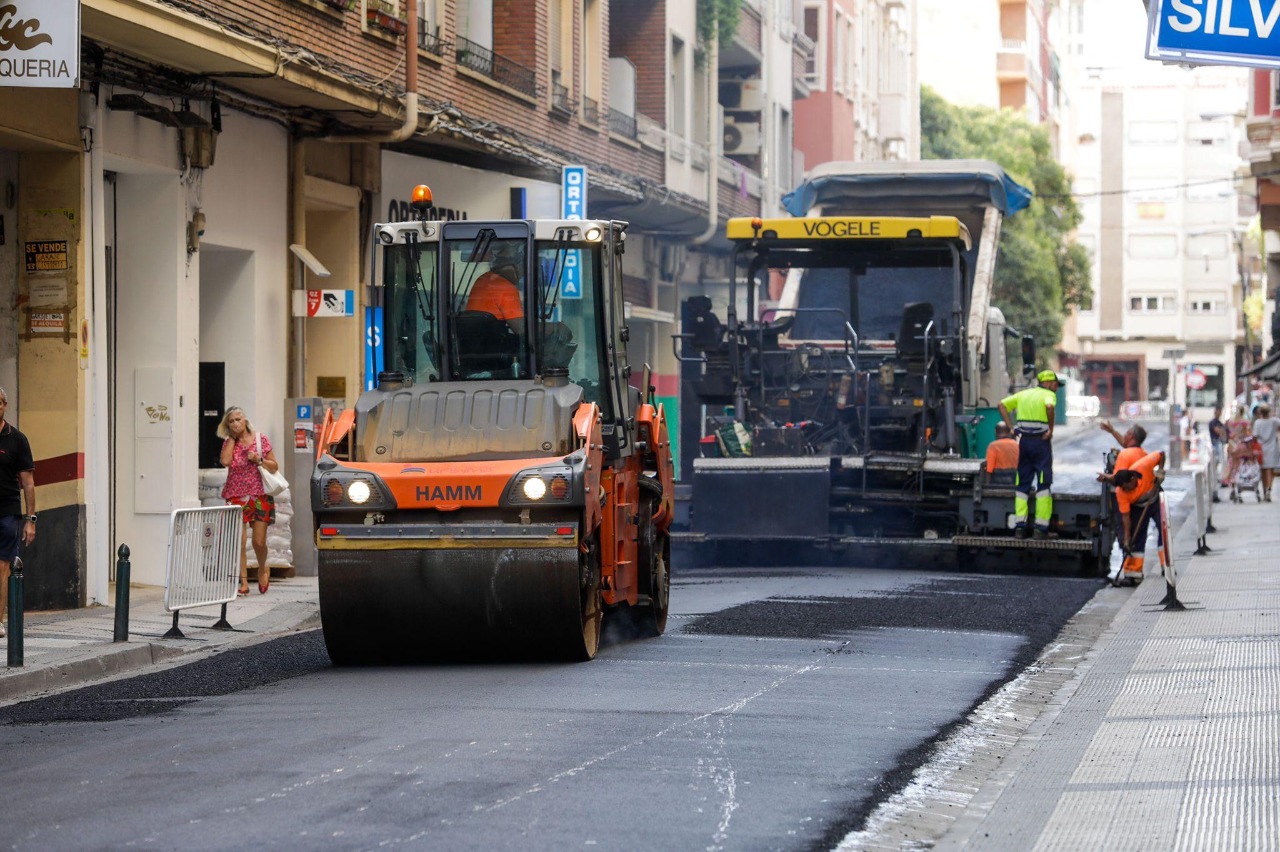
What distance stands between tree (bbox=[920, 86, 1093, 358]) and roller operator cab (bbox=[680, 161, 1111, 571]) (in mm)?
37740

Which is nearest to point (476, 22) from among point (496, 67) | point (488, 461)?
point (496, 67)

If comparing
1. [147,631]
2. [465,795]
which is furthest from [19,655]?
[465,795]

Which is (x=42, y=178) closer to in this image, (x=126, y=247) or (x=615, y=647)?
(x=126, y=247)

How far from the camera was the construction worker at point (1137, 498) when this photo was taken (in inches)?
742

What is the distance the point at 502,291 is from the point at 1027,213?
50.7m

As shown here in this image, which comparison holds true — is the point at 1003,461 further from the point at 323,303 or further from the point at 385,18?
the point at 385,18

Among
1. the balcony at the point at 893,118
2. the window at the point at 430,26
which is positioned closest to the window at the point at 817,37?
the balcony at the point at 893,118

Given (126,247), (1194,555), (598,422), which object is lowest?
(1194,555)

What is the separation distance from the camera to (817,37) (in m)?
47.4

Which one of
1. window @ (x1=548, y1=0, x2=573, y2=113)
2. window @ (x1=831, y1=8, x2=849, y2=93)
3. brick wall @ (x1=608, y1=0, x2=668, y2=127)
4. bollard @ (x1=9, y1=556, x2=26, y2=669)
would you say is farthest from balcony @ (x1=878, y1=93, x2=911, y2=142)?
bollard @ (x1=9, y1=556, x2=26, y2=669)

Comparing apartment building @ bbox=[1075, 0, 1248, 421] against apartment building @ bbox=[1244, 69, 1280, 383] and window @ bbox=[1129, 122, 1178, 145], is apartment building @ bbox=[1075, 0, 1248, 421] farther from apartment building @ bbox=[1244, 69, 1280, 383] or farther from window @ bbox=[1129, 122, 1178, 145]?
apartment building @ bbox=[1244, 69, 1280, 383]

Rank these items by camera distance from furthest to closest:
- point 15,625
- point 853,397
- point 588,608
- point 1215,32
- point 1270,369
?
point 1270,369 → point 853,397 → point 15,625 → point 588,608 → point 1215,32

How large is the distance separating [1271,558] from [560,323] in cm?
1073

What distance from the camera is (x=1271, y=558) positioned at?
20.4m
